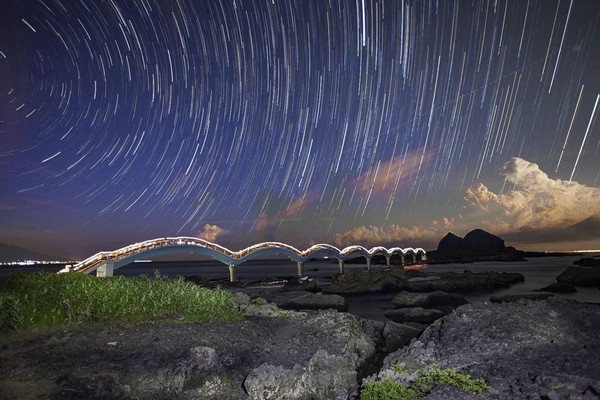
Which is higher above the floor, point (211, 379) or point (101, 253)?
point (101, 253)

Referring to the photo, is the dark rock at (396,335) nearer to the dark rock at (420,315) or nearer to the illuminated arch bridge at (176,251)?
the dark rock at (420,315)

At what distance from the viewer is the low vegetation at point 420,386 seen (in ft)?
32.6

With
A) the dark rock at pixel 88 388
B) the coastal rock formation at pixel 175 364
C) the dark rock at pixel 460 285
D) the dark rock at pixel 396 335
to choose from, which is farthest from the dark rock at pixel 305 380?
the dark rock at pixel 460 285

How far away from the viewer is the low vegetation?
9938mm

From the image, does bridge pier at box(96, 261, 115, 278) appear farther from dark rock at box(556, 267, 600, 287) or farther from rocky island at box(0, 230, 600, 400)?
dark rock at box(556, 267, 600, 287)

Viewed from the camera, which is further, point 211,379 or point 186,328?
point 186,328

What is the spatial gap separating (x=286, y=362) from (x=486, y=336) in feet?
25.1

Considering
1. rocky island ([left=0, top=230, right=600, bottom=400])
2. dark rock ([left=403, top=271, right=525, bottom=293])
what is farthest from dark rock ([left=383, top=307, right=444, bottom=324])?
dark rock ([left=403, top=271, right=525, bottom=293])

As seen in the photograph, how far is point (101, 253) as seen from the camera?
41719 mm

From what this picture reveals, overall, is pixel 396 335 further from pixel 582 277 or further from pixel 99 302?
pixel 582 277

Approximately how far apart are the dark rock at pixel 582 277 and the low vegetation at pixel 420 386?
5187 centimetres

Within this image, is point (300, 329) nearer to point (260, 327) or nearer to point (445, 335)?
point (260, 327)

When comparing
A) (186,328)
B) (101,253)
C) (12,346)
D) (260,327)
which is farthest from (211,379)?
(101,253)

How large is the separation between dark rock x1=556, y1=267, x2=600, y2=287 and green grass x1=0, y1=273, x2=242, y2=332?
2017 inches
